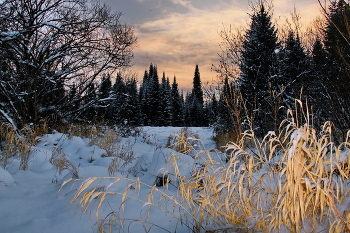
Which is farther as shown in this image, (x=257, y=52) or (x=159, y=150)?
(x=257, y=52)

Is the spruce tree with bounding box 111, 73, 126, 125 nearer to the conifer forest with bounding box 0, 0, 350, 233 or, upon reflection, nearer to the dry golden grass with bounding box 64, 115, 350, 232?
the conifer forest with bounding box 0, 0, 350, 233

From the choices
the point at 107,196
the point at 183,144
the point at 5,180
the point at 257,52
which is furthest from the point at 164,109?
the point at 107,196

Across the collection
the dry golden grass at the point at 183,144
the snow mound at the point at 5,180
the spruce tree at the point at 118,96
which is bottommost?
the snow mound at the point at 5,180

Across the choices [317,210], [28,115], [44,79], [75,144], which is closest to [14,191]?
[75,144]

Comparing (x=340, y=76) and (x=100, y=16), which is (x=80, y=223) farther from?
(x=100, y=16)

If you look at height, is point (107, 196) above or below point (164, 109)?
below

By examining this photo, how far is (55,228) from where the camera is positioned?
1519mm

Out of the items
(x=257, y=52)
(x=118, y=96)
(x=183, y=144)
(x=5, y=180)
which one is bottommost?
(x=5, y=180)

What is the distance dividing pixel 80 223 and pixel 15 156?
2.39 metres

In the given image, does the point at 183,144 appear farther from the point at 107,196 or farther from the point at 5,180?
the point at 5,180

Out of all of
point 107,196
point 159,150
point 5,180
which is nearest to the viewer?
point 107,196

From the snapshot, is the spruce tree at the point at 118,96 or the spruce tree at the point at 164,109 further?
the spruce tree at the point at 164,109

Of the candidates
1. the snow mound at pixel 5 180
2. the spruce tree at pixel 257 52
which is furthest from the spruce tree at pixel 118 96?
the spruce tree at pixel 257 52

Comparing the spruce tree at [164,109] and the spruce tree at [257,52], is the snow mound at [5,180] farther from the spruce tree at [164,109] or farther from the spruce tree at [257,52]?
the spruce tree at [164,109]
